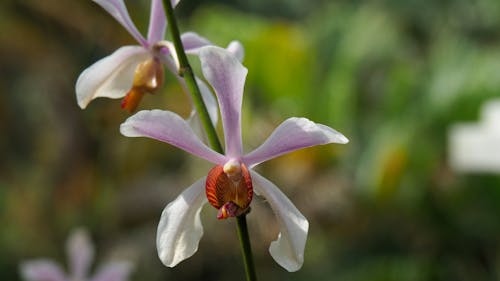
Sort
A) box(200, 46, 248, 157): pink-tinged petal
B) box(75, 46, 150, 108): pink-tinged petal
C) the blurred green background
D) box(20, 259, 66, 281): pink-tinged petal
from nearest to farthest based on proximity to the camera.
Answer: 1. box(200, 46, 248, 157): pink-tinged petal
2. box(75, 46, 150, 108): pink-tinged petal
3. box(20, 259, 66, 281): pink-tinged petal
4. the blurred green background

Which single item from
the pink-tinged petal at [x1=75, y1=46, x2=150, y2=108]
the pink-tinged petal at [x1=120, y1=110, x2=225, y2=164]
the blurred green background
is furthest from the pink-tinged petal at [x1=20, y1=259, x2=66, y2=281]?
the blurred green background

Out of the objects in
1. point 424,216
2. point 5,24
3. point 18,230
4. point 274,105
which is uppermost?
point 5,24

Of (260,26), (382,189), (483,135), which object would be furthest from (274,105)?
(483,135)

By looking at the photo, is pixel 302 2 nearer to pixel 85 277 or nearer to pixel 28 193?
pixel 28 193

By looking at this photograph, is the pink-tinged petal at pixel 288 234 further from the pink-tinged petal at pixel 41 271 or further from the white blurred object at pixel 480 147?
the white blurred object at pixel 480 147

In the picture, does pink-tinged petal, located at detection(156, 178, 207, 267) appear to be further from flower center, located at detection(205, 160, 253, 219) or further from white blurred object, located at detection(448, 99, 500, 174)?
white blurred object, located at detection(448, 99, 500, 174)

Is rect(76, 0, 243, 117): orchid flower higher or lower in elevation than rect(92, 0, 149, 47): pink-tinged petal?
lower

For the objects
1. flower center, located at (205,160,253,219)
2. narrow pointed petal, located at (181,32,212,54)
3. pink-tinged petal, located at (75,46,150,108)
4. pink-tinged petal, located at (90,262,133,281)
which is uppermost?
narrow pointed petal, located at (181,32,212,54)
